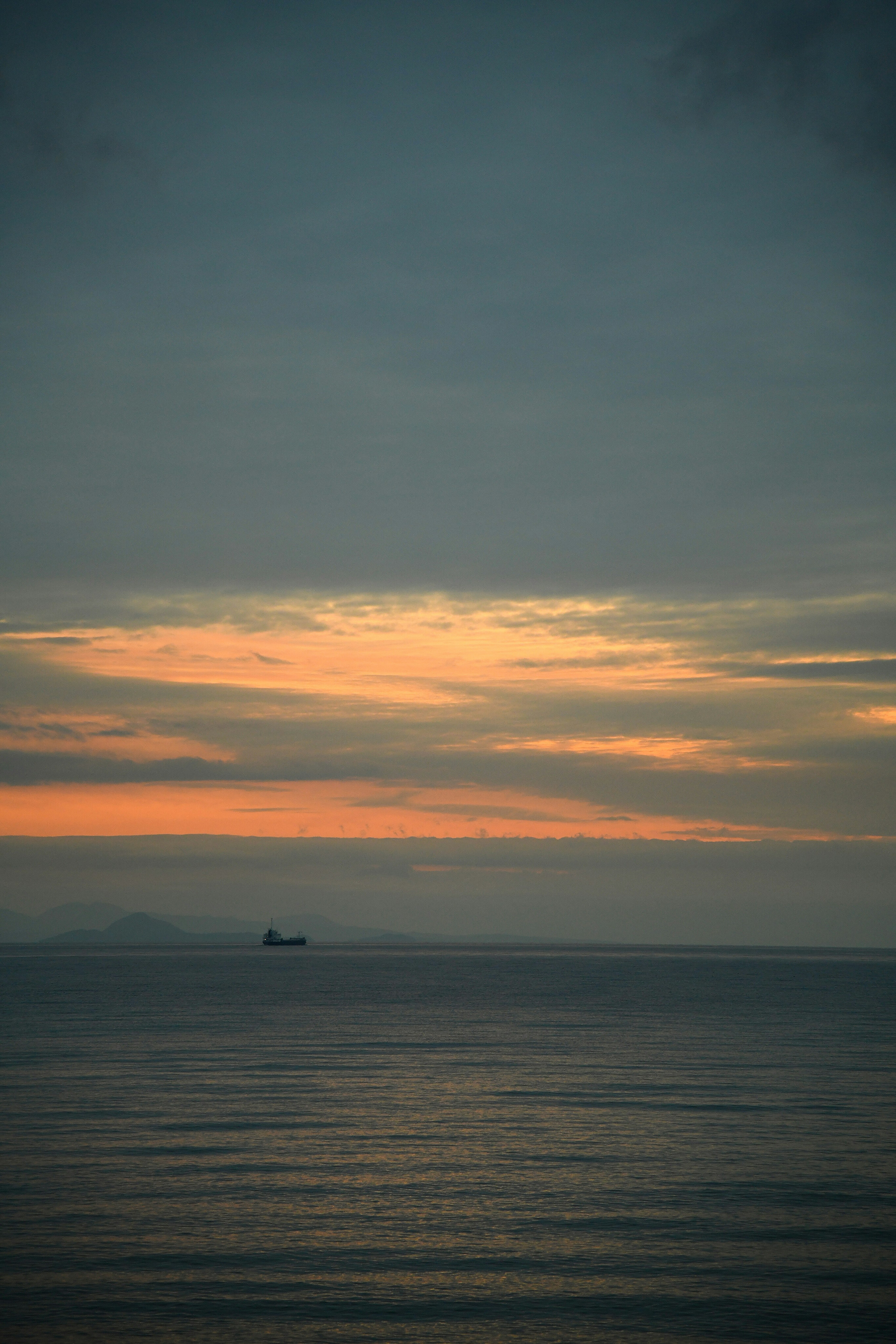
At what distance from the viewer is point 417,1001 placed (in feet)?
398

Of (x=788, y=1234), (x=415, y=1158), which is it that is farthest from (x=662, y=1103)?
(x=788, y=1234)

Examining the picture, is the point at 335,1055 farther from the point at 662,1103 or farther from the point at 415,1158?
the point at 415,1158

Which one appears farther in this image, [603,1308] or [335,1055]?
[335,1055]

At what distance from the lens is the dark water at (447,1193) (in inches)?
905

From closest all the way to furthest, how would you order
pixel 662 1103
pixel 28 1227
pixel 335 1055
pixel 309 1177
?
pixel 28 1227
pixel 309 1177
pixel 662 1103
pixel 335 1055

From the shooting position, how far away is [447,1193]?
106 ft

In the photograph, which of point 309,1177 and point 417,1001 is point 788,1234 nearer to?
point 309,1177

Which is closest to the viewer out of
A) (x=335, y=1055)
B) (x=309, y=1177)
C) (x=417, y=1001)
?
(x=309, y=1177)

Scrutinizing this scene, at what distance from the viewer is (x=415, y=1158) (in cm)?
3659

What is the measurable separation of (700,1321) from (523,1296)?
4.05 m

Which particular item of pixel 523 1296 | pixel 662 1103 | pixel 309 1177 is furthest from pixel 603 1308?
pixel 662 1103

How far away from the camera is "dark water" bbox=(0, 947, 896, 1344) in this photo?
22984mm

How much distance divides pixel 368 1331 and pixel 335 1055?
4461 cm

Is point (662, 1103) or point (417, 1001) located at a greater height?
point (662, 1103)
